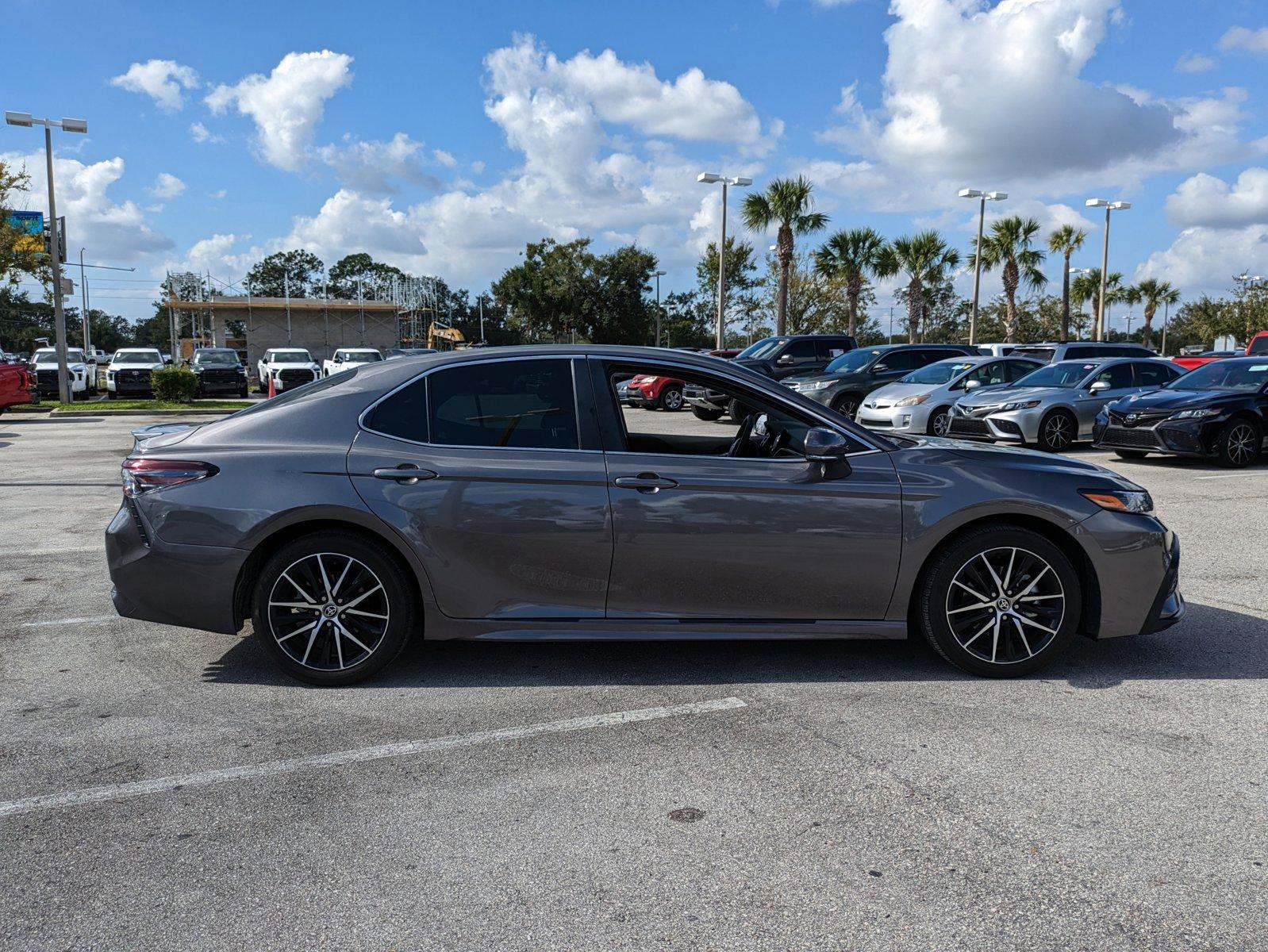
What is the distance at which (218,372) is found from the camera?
32438mm

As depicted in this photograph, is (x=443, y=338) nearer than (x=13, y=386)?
No

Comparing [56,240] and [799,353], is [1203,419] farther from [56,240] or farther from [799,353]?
[56,240]

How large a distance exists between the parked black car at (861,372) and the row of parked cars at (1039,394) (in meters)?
0.02

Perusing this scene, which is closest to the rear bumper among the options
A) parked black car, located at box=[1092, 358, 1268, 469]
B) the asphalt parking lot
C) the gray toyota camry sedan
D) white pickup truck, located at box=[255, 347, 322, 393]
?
the gray toyota camry sedan

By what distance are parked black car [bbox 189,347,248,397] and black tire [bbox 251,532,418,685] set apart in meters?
29.8

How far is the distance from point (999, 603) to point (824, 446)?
3.77ft

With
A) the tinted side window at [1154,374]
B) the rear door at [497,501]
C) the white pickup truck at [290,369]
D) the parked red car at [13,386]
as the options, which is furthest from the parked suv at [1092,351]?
the parked red car at [13,386]

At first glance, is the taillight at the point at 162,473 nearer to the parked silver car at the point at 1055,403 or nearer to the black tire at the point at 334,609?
the black tire at the point at 334,609

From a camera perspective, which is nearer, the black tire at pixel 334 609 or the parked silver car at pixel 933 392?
the black tire at pixel 334 609

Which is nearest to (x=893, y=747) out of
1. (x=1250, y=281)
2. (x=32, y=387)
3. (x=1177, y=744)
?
(x=1177, y=744)

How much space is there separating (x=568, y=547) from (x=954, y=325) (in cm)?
6703

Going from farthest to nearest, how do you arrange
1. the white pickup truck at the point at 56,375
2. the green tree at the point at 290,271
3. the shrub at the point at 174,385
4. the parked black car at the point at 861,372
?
1. the green tree at the point at 290,271
2. the white pickup truck at the point at 56,375
3. the shrub at the point at 174,385
4. the parked black car at the point at 861,372

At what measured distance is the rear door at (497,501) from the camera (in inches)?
181

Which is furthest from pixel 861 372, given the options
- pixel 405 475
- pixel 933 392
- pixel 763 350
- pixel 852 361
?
pixel 405 475
